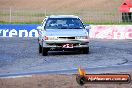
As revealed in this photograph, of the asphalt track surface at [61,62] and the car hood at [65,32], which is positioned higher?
the car hood at [65,32]

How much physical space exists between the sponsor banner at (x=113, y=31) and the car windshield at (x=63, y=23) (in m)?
11.1

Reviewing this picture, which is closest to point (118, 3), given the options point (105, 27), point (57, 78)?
point (105, 27)

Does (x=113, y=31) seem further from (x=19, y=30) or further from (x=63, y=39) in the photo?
(x=63, y=39)

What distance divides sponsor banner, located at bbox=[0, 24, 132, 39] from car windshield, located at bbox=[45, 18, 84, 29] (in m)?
11.1

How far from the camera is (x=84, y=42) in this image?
833 inches

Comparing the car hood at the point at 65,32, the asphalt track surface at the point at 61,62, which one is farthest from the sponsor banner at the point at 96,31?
the car hood at the point at 65,32

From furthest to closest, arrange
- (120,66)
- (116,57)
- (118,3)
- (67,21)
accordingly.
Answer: (118,3) < (67,21) < (116,57) < (120,66)

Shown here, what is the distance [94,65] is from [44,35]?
3909mm

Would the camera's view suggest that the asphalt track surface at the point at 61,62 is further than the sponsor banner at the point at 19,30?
No

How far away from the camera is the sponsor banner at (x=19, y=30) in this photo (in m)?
35.2

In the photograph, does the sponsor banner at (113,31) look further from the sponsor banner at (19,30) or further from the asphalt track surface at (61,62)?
the asphalt track surface at (61,62)

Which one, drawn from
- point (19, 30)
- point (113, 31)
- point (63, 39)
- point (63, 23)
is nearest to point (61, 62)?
point (63, 39)

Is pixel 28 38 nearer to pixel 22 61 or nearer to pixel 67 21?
pixel 67 21

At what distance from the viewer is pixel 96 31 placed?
34.2 meters
